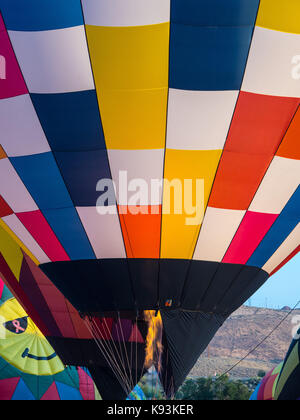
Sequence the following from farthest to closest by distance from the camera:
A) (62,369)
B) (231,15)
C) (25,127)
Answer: (62,369)
(25,127)
(231,15)

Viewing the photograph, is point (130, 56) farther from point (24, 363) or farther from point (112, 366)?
point (24, 363)

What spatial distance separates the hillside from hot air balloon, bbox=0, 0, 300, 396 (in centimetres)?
3412

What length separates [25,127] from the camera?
4648 millimetres

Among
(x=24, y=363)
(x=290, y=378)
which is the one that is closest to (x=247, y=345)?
(x=24, y=363)

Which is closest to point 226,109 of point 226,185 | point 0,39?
point 226,185

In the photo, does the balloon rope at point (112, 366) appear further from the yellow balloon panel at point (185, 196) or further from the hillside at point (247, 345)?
the hillside at point (247, 345)

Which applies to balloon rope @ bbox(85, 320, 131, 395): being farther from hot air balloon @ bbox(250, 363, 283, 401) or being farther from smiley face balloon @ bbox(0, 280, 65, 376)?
smiley face balloon @ bbox(0, 280, 65, 376)

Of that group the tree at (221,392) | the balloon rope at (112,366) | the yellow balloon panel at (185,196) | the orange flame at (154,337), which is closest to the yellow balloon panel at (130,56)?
the yellow balloon panel at (185,196)

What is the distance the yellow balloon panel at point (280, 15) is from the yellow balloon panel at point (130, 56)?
2.35 feet

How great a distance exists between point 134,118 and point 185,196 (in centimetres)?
83

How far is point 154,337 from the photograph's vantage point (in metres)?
5.40

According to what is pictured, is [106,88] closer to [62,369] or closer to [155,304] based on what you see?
[155,304]

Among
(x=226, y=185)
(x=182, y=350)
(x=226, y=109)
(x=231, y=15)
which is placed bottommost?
(x=182, y=350)
